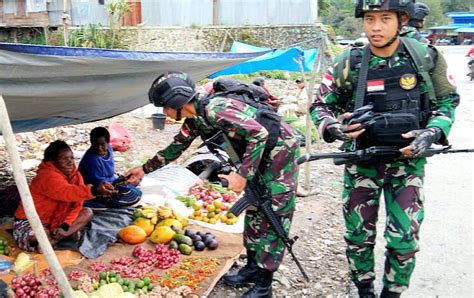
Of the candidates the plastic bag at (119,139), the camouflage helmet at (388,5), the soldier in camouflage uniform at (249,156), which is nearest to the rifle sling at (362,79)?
the camouflage helmet at (388,5)

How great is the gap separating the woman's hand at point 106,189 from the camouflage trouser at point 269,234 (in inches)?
68.2

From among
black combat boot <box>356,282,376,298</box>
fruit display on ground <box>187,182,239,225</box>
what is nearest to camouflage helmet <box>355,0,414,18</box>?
black combat boot <box>356,282,376,298</box>

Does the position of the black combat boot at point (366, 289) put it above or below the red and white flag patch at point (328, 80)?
below

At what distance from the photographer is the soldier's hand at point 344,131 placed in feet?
9.73

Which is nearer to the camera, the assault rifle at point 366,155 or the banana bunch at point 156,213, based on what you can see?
the assault rifle at point 366,155

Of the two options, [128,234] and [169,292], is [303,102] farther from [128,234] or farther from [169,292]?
[169,292]

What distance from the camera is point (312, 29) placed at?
1861cm

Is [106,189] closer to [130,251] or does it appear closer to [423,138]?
[130,251]

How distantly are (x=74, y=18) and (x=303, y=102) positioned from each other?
33.1ft

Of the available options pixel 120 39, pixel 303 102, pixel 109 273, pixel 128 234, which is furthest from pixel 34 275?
pixel 120 39

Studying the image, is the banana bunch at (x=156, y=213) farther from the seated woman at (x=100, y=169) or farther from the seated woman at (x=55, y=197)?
the seated woman at (x=55, y=197)

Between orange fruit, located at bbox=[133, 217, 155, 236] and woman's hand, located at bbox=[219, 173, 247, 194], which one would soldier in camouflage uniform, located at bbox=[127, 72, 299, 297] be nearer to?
woman's hand, located at bbox=[219, 173, 247, 194]

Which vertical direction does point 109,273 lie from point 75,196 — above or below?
below

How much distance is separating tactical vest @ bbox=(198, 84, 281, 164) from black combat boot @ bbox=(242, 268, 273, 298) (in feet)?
2.62
